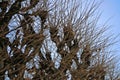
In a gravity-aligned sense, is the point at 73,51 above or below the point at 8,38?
above

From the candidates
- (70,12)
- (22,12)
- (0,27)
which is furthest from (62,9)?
(0,27)

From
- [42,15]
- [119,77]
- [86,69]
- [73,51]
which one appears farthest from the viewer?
[119,77]

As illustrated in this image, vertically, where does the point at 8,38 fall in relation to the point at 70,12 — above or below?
below

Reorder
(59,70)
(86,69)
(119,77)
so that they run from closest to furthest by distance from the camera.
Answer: (59,70) < (86,69) < (119,77)

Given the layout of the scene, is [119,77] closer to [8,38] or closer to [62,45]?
[62,45]

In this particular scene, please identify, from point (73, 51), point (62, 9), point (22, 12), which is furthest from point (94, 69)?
point (22, 12)

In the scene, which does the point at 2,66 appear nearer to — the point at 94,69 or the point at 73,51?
the point at 73,51

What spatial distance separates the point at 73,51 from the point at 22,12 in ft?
12.7

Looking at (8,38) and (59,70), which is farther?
(59,70)

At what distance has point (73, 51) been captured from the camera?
12.6 m

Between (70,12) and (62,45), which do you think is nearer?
(62,45)

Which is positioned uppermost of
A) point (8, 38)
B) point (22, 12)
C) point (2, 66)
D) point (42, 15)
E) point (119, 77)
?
point (119, 77)

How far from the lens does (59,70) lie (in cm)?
1182

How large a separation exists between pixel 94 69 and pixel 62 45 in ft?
8.59
